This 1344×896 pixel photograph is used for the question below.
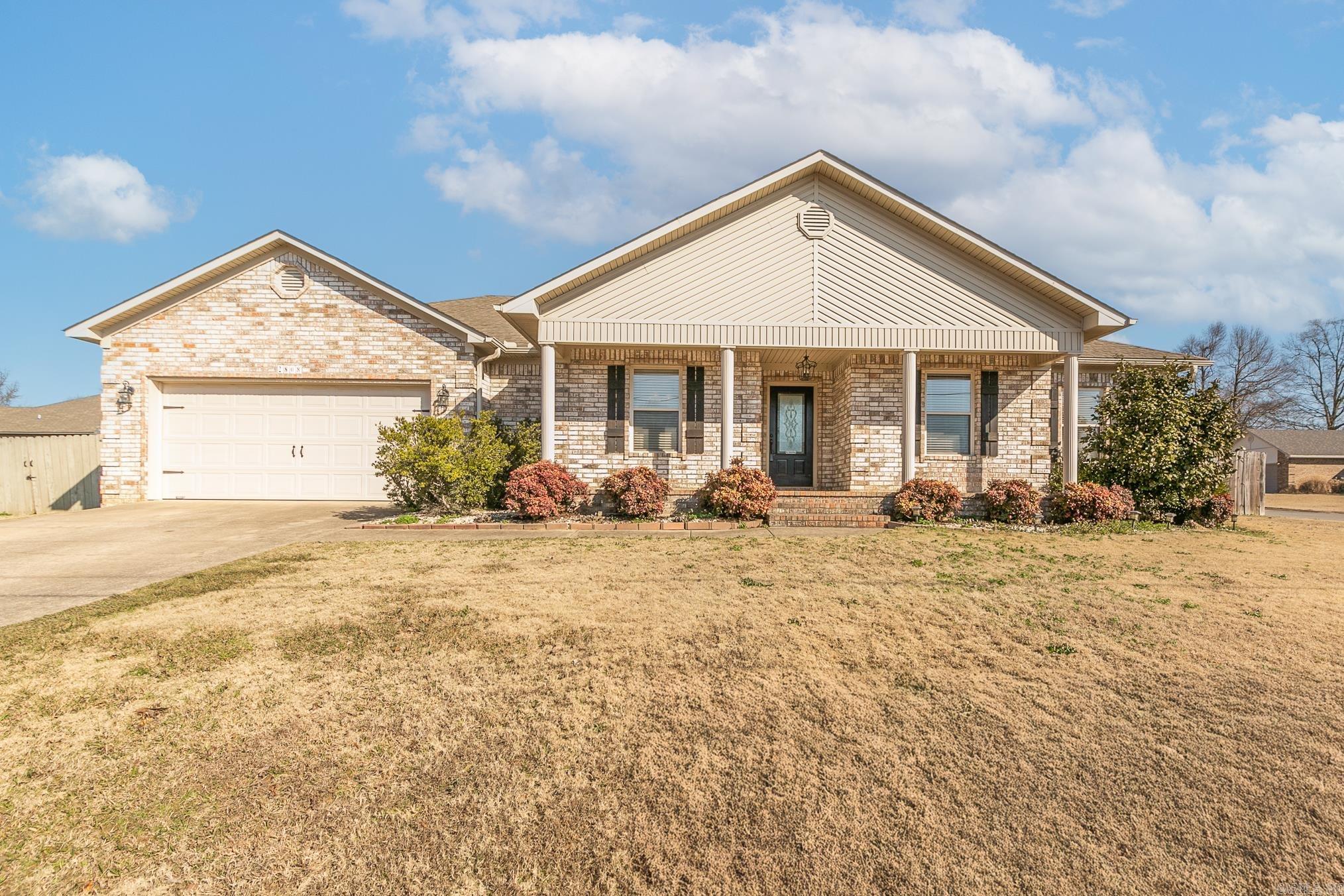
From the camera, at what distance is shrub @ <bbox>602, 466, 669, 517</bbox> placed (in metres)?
11.2

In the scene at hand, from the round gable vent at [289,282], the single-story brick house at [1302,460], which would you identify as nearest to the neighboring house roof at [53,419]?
the round gable vent at [289,282]

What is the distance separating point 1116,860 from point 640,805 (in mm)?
1837

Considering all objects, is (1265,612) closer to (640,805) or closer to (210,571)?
(640,805)

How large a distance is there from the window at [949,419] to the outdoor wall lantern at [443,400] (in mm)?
9609

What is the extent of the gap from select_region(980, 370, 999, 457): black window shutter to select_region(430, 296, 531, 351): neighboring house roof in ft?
30.6

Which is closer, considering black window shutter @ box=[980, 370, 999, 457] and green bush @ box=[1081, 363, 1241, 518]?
green bush @ box=[1081, 363, 1241, 518]

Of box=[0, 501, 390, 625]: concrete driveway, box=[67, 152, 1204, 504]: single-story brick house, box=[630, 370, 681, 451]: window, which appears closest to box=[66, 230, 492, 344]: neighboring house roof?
box=[67, 152, 1204, 504]: single-story brick house

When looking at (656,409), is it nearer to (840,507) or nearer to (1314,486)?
(840,507)

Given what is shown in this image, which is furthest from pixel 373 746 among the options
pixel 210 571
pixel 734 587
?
pixel 210 571

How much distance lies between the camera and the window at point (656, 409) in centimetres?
1344

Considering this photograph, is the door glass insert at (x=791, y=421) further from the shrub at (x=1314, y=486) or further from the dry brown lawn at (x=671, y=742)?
the shrub at (x=1314, y=486)

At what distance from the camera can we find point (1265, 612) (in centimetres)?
575

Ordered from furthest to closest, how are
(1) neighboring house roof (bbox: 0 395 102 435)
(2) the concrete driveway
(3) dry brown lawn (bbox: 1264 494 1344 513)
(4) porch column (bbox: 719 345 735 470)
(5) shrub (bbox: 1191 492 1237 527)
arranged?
(1) neighboring house roof (bbox: 0 395 102 435), (3) dry brown lawn (bbox: 1264 494 1344 513), (4) porch column (bbox: 719 345 735 470), (5) shrub (bbox: 1191 492 1237 527), (2) the concrete driveway

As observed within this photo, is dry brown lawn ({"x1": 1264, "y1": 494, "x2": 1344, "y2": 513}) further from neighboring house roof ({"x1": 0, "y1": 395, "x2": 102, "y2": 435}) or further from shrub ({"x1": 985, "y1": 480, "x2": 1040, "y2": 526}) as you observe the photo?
neighboring house roof ({"x1": 0, "y1": 395, "x2": 102, "y2": 435})
